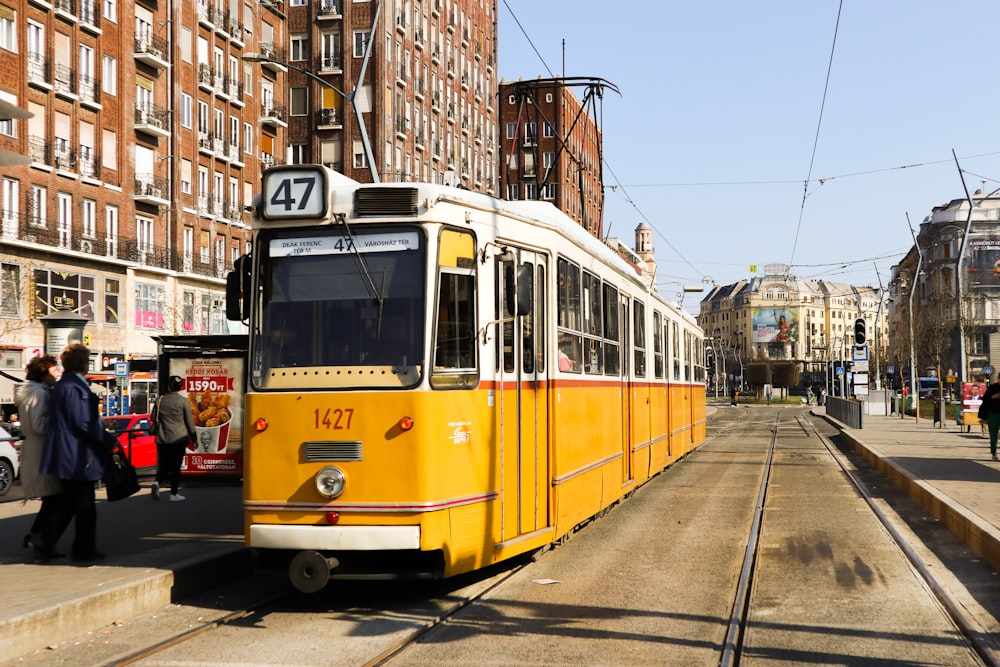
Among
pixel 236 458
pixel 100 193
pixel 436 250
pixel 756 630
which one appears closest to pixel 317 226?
pixel 436 250

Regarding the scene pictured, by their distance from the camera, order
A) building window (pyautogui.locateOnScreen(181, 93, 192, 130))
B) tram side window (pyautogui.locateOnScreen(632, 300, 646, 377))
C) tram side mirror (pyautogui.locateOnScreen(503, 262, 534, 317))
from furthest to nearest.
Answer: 1. building window (pyautogui.locateOnScreen(181, 93, 192, 130))
2. tram side window (pyautogui.locateOnScreen(632, 300, 646, 377))
3. tram side mirror (pyautogui.locateOnScreen(503, 262, 534, 317))

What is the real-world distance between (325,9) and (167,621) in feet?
186

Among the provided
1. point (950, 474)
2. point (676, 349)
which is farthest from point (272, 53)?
point (950, 474)

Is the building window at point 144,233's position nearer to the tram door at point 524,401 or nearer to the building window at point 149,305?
the building window at point 149,305

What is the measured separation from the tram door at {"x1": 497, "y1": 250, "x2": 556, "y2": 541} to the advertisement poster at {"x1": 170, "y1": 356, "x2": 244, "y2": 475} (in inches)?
286

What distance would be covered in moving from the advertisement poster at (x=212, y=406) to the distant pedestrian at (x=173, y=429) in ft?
3.94

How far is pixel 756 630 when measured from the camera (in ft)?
23.9

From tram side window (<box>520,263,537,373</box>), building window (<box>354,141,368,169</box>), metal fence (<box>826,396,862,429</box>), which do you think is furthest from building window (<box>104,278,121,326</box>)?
tram side window (<box>520,263,537,373</box>)

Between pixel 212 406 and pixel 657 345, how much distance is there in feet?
21.0

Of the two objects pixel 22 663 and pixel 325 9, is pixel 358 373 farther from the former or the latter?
pixel 325 9

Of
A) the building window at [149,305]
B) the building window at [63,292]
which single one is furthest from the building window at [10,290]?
the building window at [149,305]

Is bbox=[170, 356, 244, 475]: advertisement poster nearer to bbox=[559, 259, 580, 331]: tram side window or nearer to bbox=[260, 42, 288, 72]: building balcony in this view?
bbox=[559, 259, 580, 331]: tram side window

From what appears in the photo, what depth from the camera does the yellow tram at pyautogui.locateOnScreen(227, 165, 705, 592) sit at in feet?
25.7

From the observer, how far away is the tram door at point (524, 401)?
8.77 meters
